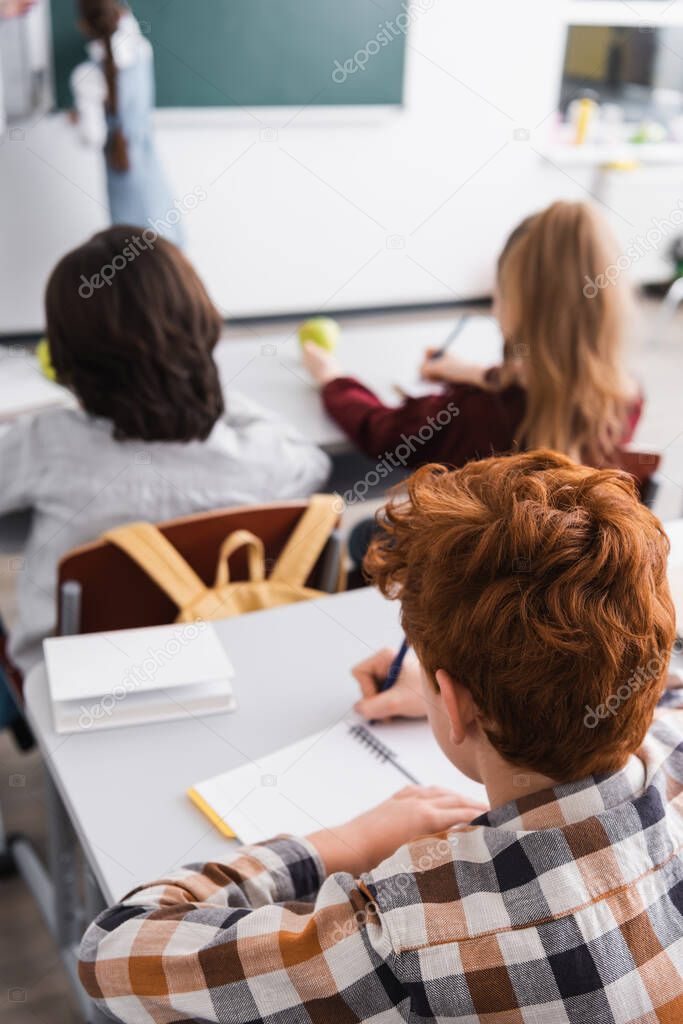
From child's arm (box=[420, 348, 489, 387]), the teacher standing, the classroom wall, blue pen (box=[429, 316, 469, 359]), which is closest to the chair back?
child's arm (box=[420, 348, 489, 387])

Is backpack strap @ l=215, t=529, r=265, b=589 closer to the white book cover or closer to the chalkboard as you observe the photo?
the white book cover

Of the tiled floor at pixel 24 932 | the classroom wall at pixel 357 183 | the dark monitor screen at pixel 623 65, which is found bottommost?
the tiled floor at pixel 24 932

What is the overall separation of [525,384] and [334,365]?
0.52m

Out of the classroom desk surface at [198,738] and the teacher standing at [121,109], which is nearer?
the classroom desk surface at [198,738]

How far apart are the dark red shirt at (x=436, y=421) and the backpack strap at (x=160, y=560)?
71cm

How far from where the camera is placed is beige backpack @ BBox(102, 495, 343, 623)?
4.70ft

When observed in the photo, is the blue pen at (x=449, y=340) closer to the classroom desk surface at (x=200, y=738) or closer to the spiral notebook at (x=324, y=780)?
the classroom desk surface at (x=200, y=738)

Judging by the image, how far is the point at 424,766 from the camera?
1.16 metres

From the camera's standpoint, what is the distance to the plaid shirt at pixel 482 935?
0.66 meters

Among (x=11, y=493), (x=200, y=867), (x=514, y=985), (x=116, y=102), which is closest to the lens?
(x=514, y=985)

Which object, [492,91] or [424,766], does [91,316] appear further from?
[492,91]

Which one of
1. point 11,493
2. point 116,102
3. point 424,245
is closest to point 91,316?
point 11,493

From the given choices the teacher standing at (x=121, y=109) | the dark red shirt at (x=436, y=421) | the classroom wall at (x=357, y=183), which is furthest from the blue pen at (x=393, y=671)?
the classroom wall at (x=357, y=183)

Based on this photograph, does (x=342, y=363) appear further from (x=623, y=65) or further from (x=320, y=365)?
(x=623, y=65)
